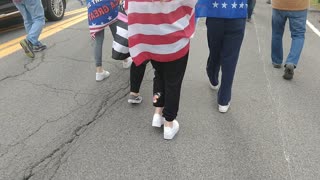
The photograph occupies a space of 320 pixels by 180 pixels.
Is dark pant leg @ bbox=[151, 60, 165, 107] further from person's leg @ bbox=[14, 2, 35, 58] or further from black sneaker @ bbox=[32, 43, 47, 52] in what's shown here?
black sneaker @ bbox=[32, 43, 47, 52]

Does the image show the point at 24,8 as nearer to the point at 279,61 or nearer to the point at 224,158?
the point at 279,61

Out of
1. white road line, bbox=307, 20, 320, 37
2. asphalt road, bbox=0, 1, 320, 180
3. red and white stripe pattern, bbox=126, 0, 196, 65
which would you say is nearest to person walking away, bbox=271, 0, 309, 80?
asphalt road, bbox=0, 1, 320, 180

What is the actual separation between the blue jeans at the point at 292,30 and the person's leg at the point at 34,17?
137 inches

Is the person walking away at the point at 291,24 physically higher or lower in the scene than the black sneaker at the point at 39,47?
higher

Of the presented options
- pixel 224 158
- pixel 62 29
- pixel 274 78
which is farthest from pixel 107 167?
pixel 62 29

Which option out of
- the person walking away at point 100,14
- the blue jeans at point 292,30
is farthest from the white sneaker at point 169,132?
the blue jeans at point 292,30

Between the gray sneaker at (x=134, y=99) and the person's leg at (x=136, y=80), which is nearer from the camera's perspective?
the person's leg at (x=136, y=80)

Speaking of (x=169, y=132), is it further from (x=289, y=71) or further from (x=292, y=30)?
(x=292, y=30)

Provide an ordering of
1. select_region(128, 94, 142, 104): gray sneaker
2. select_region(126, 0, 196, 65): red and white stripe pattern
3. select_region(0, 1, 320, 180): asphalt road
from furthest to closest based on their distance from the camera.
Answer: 1. select_region(128, 94, 142, 104): gray sneaker
2. select_region(0, 1, 320, 180): asphalt road
3. select_region(126, 0, 196, 65): red and white stripe pattern

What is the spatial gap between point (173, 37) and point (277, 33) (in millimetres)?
2661

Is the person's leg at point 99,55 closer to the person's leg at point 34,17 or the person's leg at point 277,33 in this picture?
the person's leg at point 34,17

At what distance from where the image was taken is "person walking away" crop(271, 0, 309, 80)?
4.83m

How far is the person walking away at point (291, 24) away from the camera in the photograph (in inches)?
190

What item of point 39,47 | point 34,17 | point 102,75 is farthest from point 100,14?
point 39,47
